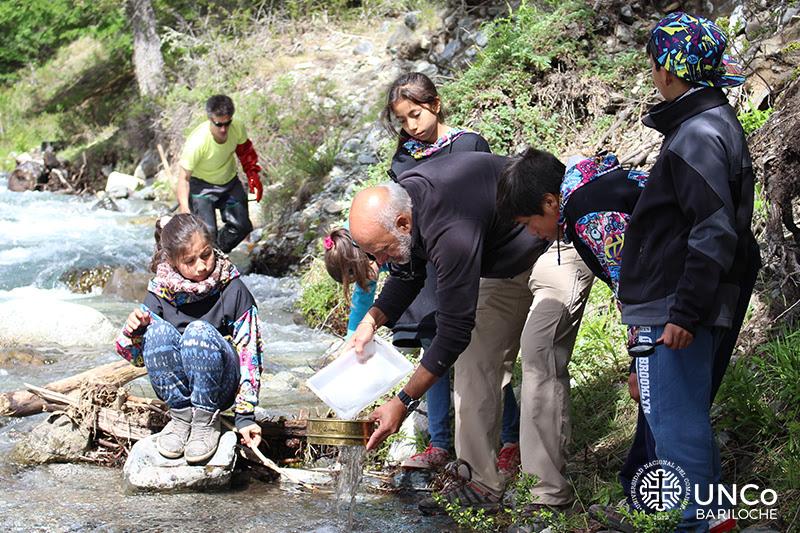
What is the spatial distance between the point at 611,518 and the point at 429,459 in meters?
1.22

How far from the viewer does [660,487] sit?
3.23 m

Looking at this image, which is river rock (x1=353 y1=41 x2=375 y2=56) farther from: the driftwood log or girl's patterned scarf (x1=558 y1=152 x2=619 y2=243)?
girl's patterned scarf (x1=558 y1=152 x2=619 y2=243)

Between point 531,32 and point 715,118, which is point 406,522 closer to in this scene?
point 715,118

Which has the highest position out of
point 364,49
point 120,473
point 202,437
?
point 364,49

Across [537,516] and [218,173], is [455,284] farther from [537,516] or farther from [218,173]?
[218,173]

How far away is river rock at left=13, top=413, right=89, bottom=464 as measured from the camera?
4547 millimetres

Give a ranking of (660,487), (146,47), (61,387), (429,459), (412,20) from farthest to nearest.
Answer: (146,47) → (412,20) → (61,387) → (429,459) → (660,487)

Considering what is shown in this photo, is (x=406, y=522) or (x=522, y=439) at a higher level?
(x=522, y=439)

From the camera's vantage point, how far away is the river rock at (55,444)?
455 cm

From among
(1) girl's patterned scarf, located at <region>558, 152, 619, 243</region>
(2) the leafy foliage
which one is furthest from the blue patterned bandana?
(2) the leafy foliage

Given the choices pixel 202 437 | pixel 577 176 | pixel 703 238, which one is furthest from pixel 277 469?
pixel 703 238

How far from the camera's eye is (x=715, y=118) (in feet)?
9.53

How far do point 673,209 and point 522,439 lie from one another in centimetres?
122

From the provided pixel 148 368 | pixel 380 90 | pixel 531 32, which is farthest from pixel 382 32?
pixel 148 368
